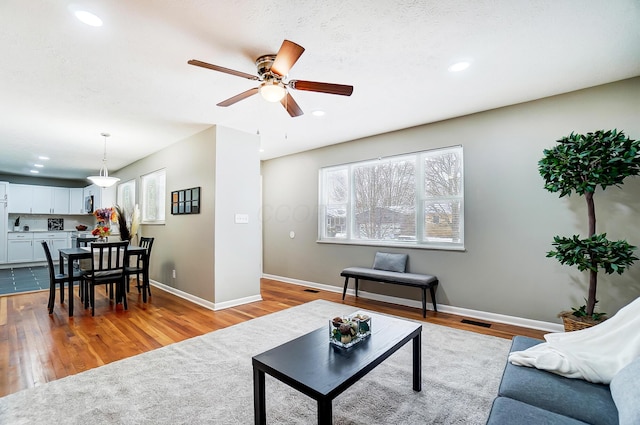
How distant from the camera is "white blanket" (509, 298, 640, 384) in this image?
1.45 meters

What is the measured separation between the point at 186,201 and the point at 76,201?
6.95 meters

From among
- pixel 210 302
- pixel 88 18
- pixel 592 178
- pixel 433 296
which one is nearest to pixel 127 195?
pixel 210 302

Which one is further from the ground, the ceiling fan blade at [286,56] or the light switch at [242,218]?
the ceiling fan blade at [286,56]

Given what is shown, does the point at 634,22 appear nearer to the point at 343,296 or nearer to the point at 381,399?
the point at 381,399

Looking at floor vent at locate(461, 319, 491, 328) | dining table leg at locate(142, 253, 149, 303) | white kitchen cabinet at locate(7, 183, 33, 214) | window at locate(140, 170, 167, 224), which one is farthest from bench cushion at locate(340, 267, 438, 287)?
white kitchen cabinet at locate(7, 183, 33, 214)

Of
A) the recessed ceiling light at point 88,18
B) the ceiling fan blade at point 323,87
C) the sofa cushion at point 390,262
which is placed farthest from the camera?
the sofa cushion at point 390,262

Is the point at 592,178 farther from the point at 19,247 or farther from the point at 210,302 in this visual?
the point at 19,247

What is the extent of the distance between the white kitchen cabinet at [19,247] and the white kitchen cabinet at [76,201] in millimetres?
1247

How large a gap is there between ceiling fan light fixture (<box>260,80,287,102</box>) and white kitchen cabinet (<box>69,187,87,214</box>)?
9.51m

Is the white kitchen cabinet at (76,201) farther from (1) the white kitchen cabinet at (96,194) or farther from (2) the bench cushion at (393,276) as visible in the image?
(2) the bench cushion at (393,276)

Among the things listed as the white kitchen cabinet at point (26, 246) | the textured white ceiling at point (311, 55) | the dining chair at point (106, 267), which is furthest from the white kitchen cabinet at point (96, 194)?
the dining chair at point (106, 267)

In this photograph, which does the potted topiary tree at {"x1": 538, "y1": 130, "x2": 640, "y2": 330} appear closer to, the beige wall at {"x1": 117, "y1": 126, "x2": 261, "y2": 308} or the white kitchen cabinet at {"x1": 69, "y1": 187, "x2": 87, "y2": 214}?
the beige wall at {"x1": 117, "y1": 126, "x2": 261, "y2": 308}

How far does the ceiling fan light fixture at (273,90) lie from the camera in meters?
2.28

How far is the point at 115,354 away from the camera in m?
2.74
